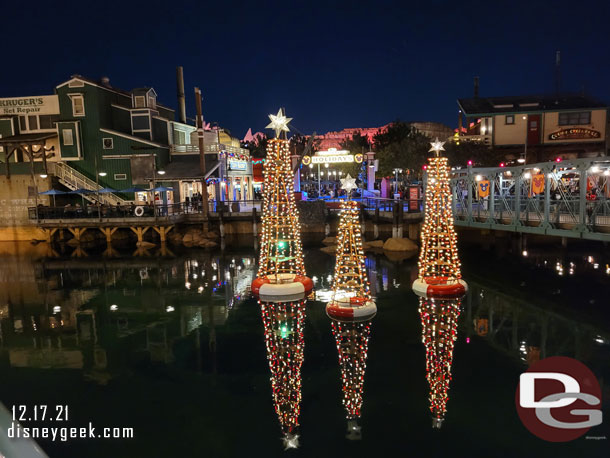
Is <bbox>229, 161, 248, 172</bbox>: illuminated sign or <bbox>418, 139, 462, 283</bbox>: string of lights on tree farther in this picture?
<bbox>229, 161, 248, 172</bbox>: illuminated sign

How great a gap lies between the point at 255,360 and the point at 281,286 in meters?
5.21

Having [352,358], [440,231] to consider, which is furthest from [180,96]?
[352,358]

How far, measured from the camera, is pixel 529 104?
42.2 m

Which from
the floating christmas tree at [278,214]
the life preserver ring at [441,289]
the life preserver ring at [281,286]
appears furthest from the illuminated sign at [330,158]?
the life preserver ring at [441,289]

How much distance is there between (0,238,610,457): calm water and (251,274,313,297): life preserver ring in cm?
70

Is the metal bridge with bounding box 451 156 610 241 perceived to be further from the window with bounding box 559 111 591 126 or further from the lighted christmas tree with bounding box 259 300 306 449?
the window with bounding box 559 111 591 126

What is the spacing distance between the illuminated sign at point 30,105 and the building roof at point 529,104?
38072 mm

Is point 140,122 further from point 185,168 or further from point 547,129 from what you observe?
point 547,129

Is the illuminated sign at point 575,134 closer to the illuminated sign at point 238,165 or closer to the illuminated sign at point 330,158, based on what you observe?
the illuminated sign at point 330,158

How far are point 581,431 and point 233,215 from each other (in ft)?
89.4

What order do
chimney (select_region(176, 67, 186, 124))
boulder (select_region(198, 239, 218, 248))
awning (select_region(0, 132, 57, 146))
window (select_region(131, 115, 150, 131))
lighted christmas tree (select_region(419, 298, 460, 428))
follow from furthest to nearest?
chimney (select_region(176, 67, 186, 124)), window (select_region(131, 115, 150, 131)), awning (select_region(0, 132, 57, 146)), boulder (select_region(198, 239, 218, 248)), lighted christmas tree (select_region(419, 298, 460, 428))

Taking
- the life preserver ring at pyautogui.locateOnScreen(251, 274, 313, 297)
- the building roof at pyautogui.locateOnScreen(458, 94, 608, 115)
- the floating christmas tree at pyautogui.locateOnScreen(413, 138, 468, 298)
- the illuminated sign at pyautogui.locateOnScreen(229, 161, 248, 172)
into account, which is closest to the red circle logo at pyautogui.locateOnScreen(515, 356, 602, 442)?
the floating christmas tree at pyautogui.locateOnScreen(413, 138, 468, 298)

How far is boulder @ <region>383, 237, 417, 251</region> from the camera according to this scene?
2671cm

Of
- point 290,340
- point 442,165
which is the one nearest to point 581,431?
point 290,340
